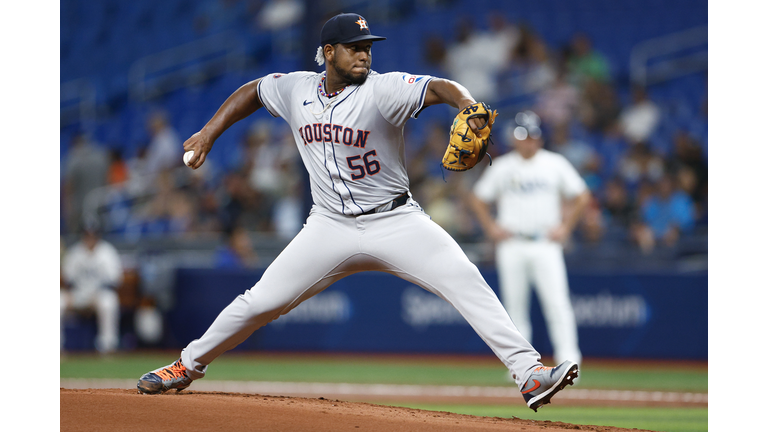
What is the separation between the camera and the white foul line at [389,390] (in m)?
7.38

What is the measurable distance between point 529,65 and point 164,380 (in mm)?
10535

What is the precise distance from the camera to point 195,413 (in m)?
4.10

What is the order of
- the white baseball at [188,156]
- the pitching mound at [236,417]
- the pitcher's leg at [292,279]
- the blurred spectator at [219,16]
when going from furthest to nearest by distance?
1. the blurred spectator at [219,16]
2. the white baseball at [188,156]
3. the pitcher's leg at [292,279]
4. the pitching mound at [236,417]

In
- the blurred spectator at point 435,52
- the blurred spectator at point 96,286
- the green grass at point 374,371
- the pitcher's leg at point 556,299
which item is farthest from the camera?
the blurred spectator at point 435,52

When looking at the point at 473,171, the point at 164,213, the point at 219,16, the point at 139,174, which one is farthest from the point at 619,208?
the point at 219,16

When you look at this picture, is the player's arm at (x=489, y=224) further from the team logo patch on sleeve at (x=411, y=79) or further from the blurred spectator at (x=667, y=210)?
the team logo patch on sleeve at (x=411, y=79)

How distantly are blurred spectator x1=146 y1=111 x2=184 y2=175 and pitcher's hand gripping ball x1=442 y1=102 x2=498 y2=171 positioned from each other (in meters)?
10.6

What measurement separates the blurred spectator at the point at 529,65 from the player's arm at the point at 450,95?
9941 mm

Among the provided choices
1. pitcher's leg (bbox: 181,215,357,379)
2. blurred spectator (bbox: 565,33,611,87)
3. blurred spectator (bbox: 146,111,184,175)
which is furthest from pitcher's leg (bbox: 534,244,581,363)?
blurred spectator (bbox: 146,111,184,175)

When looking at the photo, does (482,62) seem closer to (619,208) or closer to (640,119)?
(640,119)

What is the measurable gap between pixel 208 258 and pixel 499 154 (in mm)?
4534

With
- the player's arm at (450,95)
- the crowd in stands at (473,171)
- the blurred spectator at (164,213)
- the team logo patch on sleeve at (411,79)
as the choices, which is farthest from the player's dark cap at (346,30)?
the blurred spectator at (164,213)

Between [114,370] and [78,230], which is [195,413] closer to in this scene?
[114,370]

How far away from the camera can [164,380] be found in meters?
4.65
